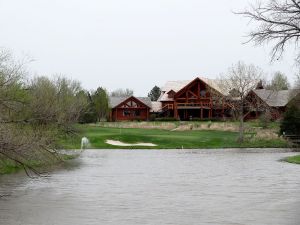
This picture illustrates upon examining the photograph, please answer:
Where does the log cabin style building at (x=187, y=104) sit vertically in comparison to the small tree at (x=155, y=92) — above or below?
below

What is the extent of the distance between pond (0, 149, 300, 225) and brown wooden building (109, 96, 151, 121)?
6529 centimetres

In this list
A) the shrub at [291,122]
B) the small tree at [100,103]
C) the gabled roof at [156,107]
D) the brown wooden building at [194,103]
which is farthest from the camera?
the gabled roof at [156,107]

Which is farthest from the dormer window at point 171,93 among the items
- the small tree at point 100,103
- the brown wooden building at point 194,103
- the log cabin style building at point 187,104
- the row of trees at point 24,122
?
the row of trees at point 24,122

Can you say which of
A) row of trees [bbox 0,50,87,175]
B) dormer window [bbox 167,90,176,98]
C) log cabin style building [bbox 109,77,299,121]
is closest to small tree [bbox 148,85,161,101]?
log cabin style building [bbox 109,77,299,121]

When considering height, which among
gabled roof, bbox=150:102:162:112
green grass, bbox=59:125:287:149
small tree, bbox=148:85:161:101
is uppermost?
small tree, bbox=148:85:161:101

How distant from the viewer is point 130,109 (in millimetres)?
103188

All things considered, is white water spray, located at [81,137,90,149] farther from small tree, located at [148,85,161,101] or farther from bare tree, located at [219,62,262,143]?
small tree, located at [148,85,161,101]

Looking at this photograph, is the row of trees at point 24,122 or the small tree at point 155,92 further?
the small tree at point 155,92

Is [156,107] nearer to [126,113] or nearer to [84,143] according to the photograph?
[126,113]

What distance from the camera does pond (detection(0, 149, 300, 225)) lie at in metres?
17.8

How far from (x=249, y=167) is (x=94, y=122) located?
56.3 metres

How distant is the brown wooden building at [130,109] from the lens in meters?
102

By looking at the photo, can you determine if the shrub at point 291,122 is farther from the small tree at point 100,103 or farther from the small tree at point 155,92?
the small tree at point 155,92

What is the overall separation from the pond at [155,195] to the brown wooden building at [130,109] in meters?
65.3
